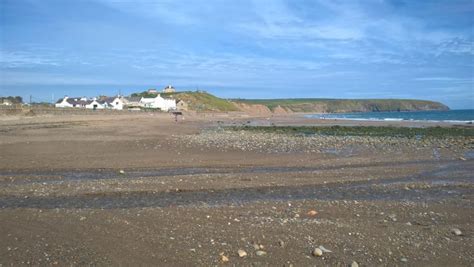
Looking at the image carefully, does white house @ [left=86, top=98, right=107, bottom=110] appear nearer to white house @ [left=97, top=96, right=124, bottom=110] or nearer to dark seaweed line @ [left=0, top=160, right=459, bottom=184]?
white house @ [left=97, top=96, right=124, bottom=110]

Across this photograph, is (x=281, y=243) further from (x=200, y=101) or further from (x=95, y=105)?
(x=200, y=101)

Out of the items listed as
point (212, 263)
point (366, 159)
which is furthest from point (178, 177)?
point (366, 159)

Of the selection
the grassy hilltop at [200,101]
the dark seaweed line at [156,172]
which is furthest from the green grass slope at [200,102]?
the dark seaweed line at [156,172]

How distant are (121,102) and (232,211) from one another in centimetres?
10794

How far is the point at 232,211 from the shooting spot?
9328 mm

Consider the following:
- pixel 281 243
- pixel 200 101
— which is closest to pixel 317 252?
pixel 281 243

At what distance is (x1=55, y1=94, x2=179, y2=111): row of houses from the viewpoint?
347ft

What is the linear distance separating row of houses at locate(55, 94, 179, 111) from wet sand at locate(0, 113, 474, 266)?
91.6 meters

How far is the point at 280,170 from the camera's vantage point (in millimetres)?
16375

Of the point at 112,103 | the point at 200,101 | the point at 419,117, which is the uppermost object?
the point at 200,101

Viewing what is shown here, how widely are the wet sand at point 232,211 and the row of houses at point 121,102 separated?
91.6m

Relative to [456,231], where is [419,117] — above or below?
above

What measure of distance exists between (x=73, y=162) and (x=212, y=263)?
13566 mm

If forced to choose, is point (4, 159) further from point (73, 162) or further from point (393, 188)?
point (393, 188)
